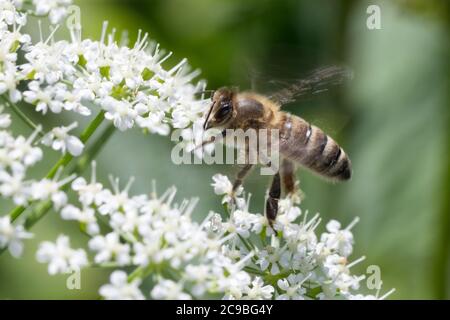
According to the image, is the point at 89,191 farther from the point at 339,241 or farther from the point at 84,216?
the point at 339,241

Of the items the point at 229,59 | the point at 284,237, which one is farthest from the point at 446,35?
the point at 284,237

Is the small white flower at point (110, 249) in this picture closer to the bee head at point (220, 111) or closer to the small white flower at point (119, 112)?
the small white flower at point (119, 112)

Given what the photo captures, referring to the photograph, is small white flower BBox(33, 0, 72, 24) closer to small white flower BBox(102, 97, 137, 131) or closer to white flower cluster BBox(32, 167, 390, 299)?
small white flower BBox(102, 97, 137, 131)

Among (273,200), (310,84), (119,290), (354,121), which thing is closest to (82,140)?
(119,290)

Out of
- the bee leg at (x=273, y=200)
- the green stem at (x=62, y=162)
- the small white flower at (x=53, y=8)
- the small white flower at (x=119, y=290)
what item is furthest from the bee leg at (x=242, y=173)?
the small white flower at (x=53, y=8)
